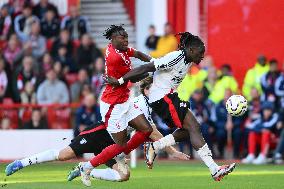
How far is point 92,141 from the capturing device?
14641mm

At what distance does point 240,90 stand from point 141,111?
10.4m

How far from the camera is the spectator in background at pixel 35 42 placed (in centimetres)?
2509

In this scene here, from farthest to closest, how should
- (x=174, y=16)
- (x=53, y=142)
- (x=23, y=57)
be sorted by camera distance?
(x=174, y=16), (x=23, y=57), (x=53, y=142)

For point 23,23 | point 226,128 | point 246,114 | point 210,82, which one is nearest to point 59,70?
point 23,23

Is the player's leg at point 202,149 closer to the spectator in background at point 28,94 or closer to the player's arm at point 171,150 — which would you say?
the player's arm at point 171,150

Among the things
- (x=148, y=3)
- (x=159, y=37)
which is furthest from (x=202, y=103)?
(x=148, y=3)

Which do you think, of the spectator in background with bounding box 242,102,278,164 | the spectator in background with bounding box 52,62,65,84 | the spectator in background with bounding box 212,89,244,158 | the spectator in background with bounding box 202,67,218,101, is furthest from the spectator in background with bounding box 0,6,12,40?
the spectator in background with bounding box 242,102,278,164

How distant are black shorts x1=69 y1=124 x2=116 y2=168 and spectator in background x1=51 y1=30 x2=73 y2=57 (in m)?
10.2

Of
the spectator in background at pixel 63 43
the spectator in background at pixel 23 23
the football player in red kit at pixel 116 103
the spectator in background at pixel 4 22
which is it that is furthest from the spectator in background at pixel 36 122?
the football player in red kit at pixel 116 103

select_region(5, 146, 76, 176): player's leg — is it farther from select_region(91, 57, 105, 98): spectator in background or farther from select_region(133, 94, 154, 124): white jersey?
select_region(91, 57, 105, 98): spectator in background

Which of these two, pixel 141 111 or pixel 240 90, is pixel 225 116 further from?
pixel 141 111

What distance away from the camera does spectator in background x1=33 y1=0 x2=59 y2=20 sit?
1018 inches

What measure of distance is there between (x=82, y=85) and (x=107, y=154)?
31.9 ft

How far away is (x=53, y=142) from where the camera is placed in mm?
22578
